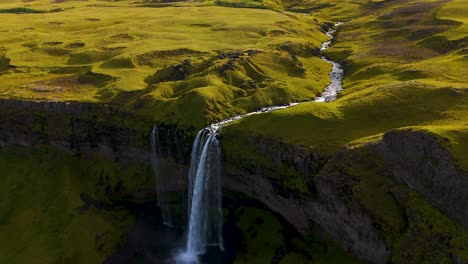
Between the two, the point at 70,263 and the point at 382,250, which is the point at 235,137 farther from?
the point at 70,263

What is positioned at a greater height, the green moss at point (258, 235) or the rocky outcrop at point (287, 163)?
the rocky outcrop at point (287, 163)

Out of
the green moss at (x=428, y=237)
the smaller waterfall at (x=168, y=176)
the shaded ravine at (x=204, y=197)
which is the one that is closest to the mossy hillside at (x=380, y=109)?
the shaded ravine at (x=204, y=197)

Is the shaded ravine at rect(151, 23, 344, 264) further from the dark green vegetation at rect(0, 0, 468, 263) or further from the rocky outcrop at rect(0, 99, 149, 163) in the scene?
the rocky outcrop at rect(0, 99, 149, 163)

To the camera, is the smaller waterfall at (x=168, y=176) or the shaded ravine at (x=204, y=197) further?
the smaller waterfall at (x=168, y=176)

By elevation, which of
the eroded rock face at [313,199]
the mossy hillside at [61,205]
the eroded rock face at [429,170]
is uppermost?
the eroded rock face at [429,170]

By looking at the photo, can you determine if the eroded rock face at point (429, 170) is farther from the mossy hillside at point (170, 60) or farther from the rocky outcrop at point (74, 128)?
the rocky outcrop at point (74, 128)
